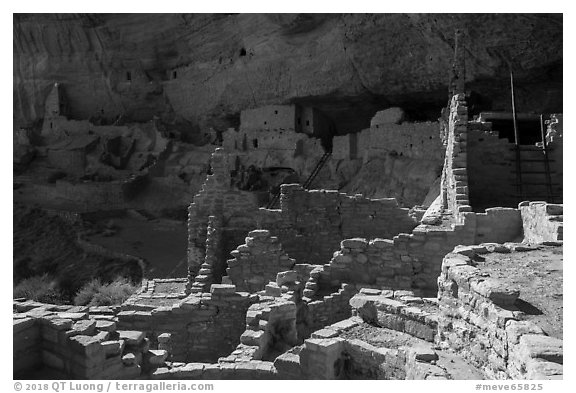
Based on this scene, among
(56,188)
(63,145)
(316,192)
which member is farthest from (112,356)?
(63,145)

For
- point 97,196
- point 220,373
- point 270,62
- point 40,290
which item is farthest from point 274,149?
point 220,373

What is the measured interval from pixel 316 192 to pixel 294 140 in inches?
617

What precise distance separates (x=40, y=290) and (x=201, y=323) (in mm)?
14152

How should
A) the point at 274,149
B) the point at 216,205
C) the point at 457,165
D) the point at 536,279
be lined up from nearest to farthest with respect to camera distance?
the point at 536,279 < the point at 457,165 < the point at 216,205 < the point at 274,149

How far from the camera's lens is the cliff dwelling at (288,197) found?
541 cm

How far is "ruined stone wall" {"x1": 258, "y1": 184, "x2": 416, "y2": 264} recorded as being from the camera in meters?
10.1

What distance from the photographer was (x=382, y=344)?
19.2 feet

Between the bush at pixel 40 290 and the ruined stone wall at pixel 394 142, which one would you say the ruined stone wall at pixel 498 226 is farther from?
the bush at pixel 40 290

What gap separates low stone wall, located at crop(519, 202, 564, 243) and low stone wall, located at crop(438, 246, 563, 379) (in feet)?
5.41

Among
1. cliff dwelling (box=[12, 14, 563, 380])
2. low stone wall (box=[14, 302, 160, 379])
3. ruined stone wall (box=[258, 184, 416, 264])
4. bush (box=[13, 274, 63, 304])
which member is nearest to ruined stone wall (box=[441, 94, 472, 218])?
cliff dwelling (box=[12, 14, 563, 380])

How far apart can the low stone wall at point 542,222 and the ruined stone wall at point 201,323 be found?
3.98 meters

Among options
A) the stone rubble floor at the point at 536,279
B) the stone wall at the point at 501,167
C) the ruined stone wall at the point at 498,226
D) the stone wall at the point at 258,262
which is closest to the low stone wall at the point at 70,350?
the stone rubble floor at the point at 536,279

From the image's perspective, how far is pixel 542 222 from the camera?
25.4 feet

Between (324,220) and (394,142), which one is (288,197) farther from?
(394,142)
